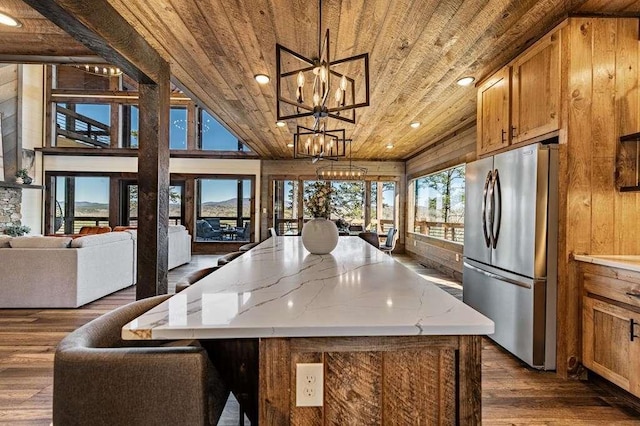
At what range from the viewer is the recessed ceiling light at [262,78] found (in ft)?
11.4

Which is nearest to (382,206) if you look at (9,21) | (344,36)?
(344,36)

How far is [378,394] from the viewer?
99cm

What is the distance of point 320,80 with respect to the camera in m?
2.14

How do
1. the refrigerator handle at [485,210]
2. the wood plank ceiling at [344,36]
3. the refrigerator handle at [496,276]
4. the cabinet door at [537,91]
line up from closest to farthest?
1. the wood plank ceiling at [344,36]
2. the cabinet door at [537,91]
3. the refrigerator handle at [496,276]
4. the refrigerator handle at [485,210]

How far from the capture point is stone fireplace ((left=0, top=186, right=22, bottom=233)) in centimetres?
749

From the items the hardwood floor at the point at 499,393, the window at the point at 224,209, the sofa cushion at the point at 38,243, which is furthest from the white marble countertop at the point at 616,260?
the window at the point at 224,209

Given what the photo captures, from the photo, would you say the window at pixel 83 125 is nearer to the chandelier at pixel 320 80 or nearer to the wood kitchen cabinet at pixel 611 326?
the chandelier at pixel 320 80

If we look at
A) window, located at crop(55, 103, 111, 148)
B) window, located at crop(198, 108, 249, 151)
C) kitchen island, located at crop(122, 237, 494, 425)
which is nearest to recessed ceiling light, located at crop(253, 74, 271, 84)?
kitchen island, located at crop(122, 237, 494, 425)

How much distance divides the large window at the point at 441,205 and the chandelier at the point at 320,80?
104 inches

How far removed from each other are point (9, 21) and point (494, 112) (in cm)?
404

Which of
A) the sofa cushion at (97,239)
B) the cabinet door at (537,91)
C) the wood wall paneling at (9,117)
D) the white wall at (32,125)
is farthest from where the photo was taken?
the white wall at (32,125)

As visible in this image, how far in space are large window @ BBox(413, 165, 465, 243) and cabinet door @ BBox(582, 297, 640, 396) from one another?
3.58 meters

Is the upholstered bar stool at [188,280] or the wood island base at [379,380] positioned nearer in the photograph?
the wood island base at [379,380]

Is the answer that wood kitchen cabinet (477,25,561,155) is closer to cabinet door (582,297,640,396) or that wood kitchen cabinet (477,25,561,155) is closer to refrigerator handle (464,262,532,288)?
refrigerator handle (464,262,532,288)
